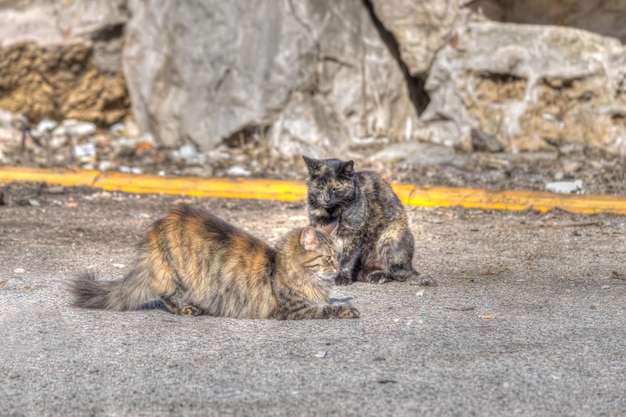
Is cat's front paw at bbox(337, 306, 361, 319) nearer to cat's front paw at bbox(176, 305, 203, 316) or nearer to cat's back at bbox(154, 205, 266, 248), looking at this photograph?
cat's back at bbox(154, 205, 266, 248)

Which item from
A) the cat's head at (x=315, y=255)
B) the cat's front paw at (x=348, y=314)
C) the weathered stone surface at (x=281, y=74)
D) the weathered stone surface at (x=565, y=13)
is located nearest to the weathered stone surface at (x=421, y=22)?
the weathered stone surface at (x=565, y=13)

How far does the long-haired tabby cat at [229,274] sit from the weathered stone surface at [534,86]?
20.4 feet

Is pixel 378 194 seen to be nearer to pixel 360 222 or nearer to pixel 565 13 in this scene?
pixel 360 222

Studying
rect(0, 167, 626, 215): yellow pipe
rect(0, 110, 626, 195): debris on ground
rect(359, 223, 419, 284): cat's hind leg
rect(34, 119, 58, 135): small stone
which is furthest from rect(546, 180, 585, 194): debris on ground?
rect(34, 119, 58, 135): small stone

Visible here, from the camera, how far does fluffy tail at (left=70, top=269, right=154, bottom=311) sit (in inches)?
228

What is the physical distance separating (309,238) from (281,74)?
655 cm

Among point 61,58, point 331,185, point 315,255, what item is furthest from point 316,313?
point 61,58

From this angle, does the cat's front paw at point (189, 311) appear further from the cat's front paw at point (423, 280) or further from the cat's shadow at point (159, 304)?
the cat's front paw at point (423, 280)

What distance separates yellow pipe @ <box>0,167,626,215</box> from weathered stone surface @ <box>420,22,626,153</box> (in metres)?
2.19

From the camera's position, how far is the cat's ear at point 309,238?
563cm

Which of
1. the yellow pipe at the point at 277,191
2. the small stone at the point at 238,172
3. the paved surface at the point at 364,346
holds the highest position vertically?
the small stone at the point at 238,172

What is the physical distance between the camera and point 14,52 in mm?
12664

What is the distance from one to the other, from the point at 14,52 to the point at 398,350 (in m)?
9.40

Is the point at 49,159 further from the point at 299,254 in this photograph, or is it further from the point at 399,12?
the point at 299,254
